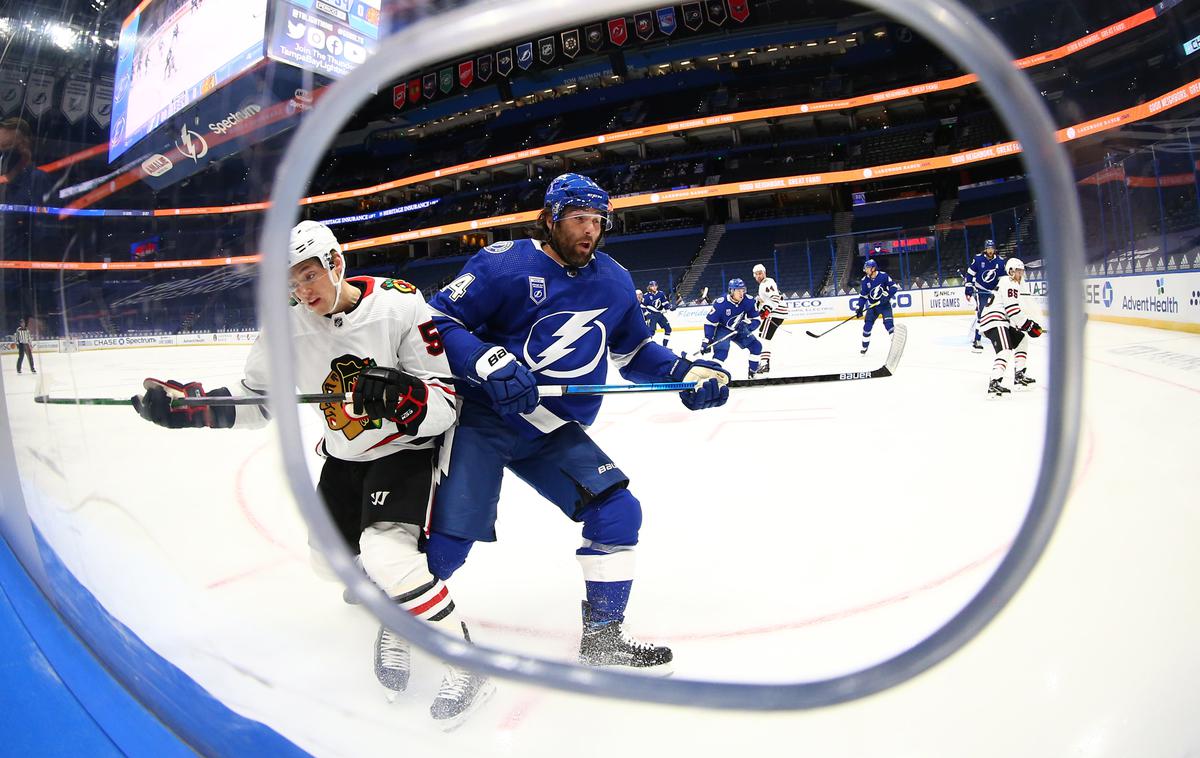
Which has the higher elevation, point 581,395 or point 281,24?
point 281,24

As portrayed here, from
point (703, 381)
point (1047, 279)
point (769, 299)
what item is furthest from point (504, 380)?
point (769, 299)

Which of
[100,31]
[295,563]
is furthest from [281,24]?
[295,563]

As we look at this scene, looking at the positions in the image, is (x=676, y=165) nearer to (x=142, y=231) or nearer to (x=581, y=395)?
(x=581, y=395)

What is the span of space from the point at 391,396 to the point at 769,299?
20.9 ft

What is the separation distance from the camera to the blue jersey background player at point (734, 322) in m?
7.15

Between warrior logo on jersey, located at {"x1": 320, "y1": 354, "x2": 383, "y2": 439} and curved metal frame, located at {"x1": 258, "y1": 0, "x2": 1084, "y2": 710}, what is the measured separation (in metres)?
0.79

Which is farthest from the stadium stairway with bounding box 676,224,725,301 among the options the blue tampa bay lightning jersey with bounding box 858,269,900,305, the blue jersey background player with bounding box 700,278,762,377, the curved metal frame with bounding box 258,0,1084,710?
the curved metal frame with bounding box 258,0,1084,710

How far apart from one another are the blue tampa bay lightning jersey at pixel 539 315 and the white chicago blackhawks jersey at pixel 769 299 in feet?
19.5

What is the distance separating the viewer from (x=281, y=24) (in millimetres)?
583

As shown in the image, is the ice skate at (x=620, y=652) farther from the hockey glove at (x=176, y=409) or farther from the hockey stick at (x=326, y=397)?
the hockey glove at (x=176, y=409)

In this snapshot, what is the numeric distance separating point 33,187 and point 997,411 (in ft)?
10.6

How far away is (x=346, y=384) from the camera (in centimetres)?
126

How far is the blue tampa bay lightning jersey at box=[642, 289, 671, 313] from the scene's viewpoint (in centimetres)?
787

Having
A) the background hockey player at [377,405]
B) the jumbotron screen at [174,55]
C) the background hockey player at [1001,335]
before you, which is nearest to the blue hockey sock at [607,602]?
the background hockey player at [377,405]
